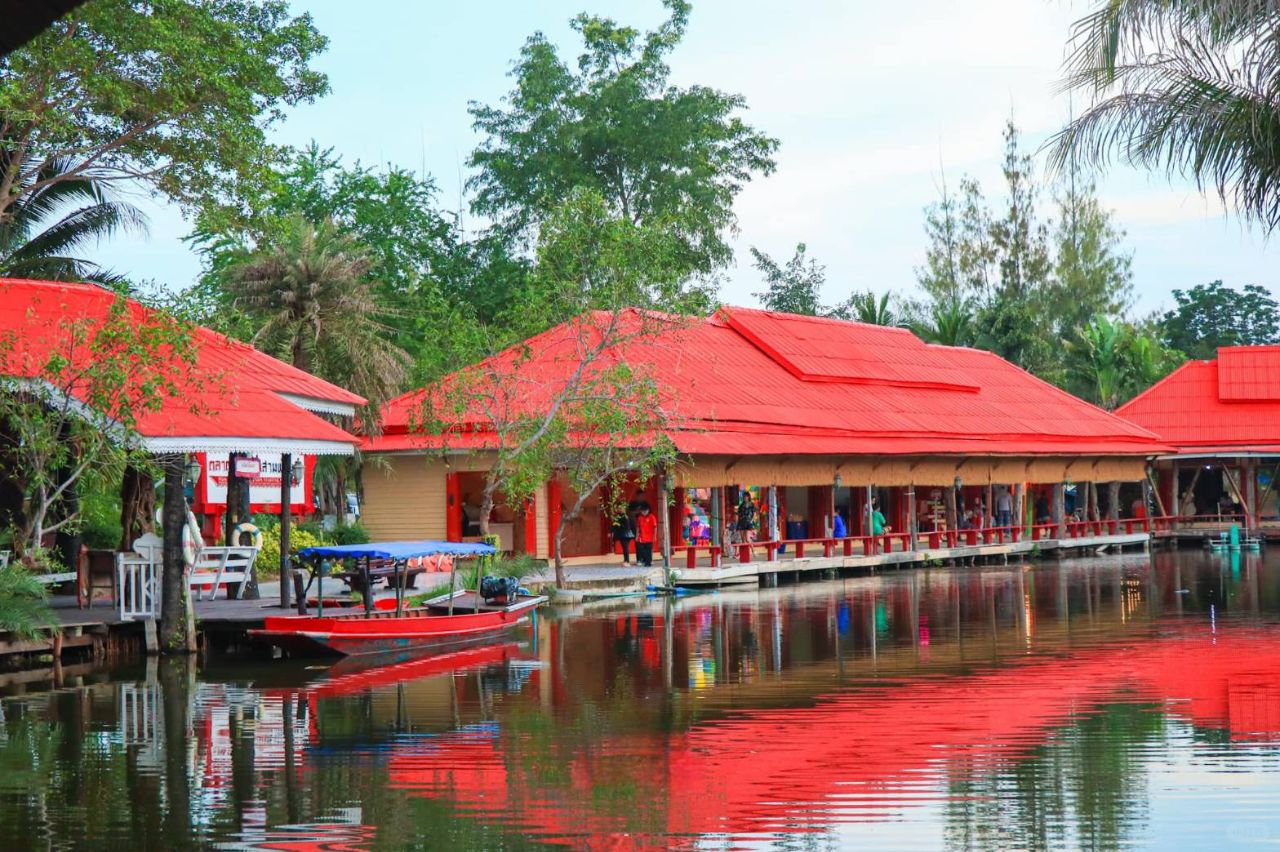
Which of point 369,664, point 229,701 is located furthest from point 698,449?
point 229,701

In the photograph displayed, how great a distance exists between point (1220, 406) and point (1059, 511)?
336 inches

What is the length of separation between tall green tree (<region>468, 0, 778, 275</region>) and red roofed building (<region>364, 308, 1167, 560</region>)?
23.6 feet

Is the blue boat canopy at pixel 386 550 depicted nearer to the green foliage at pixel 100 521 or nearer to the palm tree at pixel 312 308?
the green foliage at pixel 100 521

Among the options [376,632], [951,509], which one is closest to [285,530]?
[376,632]

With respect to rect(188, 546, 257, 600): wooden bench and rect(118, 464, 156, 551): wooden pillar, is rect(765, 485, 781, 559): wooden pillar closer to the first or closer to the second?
rect(188, 546, 257, 600): wooden bench

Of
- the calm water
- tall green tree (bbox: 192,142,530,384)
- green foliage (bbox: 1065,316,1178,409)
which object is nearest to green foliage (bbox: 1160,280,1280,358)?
green foliage (bbox: 1065,316,1178,409)

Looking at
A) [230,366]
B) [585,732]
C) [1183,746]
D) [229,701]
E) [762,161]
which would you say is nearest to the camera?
[1183,746]

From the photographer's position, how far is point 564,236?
2983 cm

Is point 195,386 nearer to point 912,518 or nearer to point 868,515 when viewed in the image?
point 868,515

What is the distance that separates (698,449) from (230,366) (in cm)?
1126

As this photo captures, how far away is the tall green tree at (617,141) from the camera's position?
166ft

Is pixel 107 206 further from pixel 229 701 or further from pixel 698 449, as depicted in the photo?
pixel 229 701

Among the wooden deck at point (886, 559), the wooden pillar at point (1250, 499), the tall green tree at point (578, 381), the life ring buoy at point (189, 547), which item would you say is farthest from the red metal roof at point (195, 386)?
the wooden pillar at point (1250, 499)

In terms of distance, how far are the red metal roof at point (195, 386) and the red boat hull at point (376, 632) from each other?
2.22m
